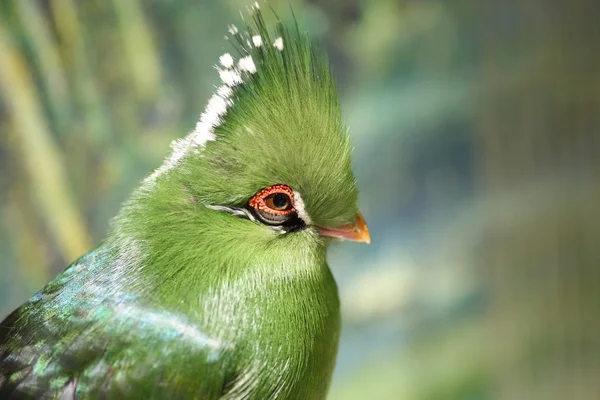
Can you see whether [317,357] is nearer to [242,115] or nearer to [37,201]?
[242,115]

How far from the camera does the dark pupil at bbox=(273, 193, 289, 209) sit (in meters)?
0.77

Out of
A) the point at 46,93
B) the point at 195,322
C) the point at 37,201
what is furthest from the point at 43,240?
the point at 195,322

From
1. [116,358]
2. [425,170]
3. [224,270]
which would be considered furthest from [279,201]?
[425,170]

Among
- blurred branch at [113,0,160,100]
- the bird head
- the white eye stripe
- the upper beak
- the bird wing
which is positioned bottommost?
the bird wing

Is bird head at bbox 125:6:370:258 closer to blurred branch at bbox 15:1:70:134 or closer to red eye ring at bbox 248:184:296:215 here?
red eye ring at bbox 248:184:296:215

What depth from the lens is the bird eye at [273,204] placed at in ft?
2.50

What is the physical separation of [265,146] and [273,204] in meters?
0.08

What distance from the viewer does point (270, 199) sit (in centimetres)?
77

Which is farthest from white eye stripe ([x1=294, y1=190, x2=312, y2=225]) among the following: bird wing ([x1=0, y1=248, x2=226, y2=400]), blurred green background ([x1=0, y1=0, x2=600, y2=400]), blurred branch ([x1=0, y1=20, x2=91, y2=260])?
blurred branch ([x1=0, y1=20, x2=91, y2=260])

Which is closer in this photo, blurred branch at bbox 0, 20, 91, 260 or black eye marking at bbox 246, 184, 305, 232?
black eye marking at bbox 246, 184, 305, 232

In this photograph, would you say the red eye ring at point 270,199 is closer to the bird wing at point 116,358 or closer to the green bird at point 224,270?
the green bird at point 224,270

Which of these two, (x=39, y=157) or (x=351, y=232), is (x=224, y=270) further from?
(x=39, y=157)

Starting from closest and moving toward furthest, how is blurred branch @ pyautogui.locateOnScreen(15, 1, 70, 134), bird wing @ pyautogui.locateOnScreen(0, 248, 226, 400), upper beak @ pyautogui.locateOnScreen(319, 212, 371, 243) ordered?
bird wing @ pyautogui.locateOnScreen(0, 248, 226, 400) < upper beak @ pyautogui.locateOnScreen(319, 212, 371, 243) < blurred branch @ pyautogui.locateOnScreen(15, 1, 70, 134)

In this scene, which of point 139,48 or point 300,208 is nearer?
point 300,208
